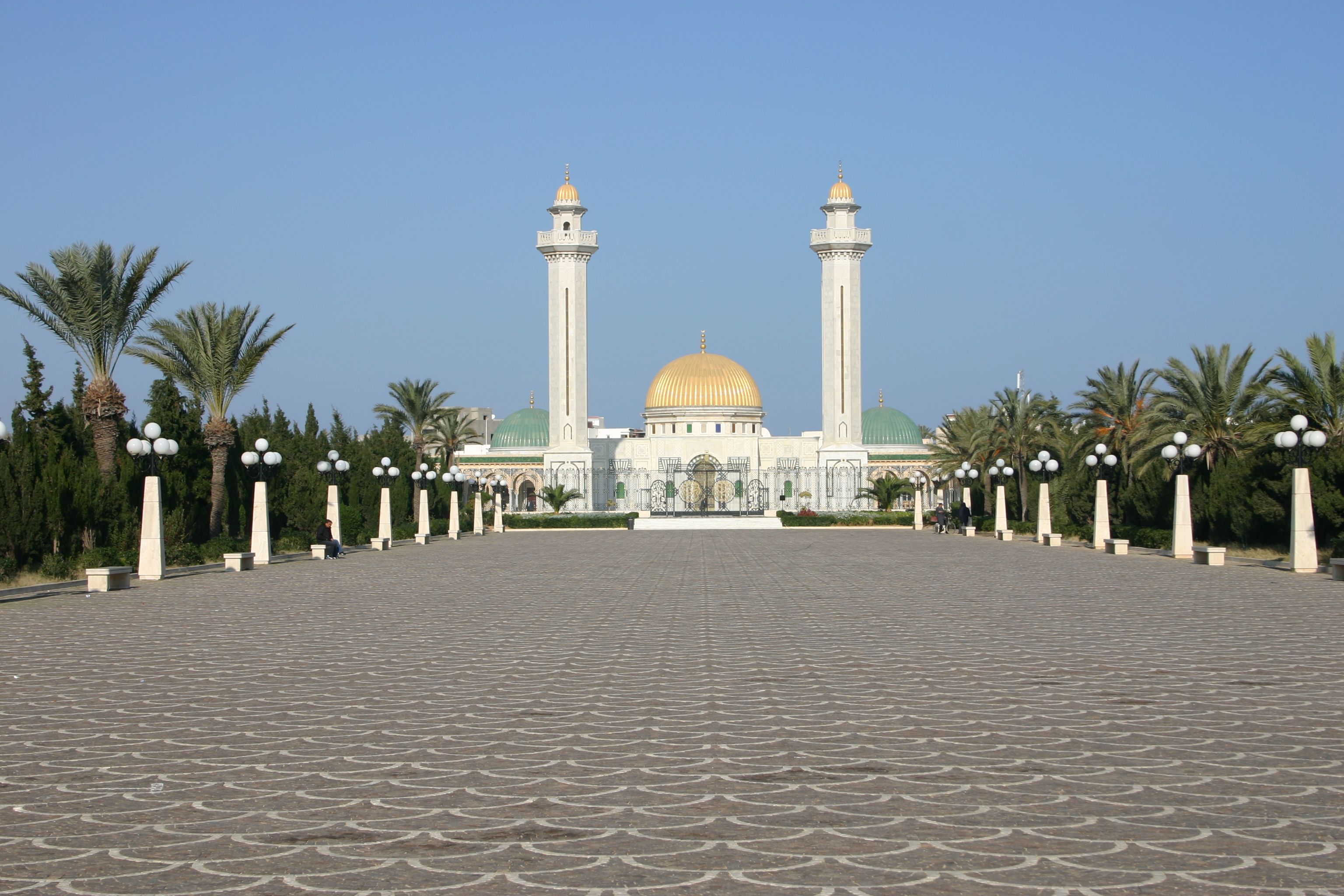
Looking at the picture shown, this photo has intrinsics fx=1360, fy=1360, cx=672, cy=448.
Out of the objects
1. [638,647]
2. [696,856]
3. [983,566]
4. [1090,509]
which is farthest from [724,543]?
[696,856]

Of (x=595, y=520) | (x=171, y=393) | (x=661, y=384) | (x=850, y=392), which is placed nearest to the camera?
(x=171, y=393)

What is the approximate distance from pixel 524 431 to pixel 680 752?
78788mm

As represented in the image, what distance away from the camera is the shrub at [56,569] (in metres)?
20.9

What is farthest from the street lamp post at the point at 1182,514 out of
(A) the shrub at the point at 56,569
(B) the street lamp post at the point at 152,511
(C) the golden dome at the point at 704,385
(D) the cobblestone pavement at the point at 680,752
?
(C) the golden dome at the point at 704,385

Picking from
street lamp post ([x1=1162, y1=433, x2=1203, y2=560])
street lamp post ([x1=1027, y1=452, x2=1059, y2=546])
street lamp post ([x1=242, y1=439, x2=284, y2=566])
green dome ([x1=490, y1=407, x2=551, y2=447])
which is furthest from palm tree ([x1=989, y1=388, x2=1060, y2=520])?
green dome ([x1=490, y1=407, x2=551, y2=447])

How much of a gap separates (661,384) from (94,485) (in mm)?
55618

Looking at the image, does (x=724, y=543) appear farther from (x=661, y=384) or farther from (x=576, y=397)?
(x=661, y=384)

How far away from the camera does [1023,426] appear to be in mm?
42375

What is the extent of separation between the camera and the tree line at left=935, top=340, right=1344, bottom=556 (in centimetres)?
2416

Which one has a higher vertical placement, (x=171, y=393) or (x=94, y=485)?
(x=171, y=393)

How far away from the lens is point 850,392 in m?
64.8

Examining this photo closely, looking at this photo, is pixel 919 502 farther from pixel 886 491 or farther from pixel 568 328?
pixel 568 328

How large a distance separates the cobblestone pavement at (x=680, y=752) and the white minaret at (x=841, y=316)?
5092 centimetres

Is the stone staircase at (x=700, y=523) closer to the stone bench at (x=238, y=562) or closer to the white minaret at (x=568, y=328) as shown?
the white minaret at (x=568, y=328)
